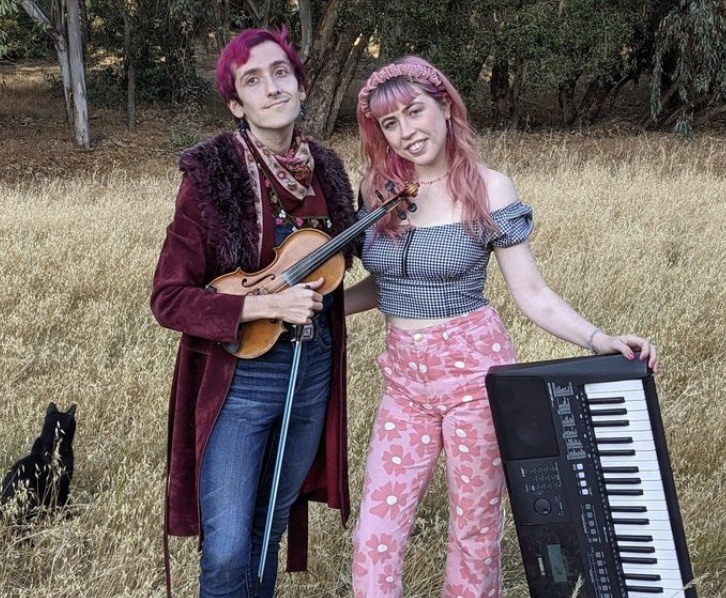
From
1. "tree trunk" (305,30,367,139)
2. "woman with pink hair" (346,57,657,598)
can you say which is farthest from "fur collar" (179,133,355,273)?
"tree trunk" (305,30,367,139)

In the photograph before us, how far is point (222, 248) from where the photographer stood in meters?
2.20

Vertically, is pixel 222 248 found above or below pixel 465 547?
above

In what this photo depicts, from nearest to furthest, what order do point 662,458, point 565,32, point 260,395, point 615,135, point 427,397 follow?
point 662,458 → point 260,395 → point 427,397 → point 565,32 → point 615,135

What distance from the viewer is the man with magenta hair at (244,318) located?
7.21 feet

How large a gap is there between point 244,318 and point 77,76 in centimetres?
1753

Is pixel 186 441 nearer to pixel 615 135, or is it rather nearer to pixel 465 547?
pixel 465 547

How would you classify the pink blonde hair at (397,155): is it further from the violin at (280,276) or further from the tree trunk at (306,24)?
the tree trunk at (306,24)

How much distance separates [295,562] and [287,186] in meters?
1.24

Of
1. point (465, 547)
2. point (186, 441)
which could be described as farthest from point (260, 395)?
point (465, 547)

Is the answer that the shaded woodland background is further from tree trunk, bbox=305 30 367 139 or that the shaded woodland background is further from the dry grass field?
the dry grass field

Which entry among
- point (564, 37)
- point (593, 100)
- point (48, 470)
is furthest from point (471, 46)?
point (48, 470)

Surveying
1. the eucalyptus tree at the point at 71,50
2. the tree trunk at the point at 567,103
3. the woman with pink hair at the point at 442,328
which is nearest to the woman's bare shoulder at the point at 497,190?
the woman with pink hair at the point at 442,328

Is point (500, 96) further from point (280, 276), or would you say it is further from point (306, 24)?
point (280, 276)

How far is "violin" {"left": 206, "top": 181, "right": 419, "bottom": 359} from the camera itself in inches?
87.2
